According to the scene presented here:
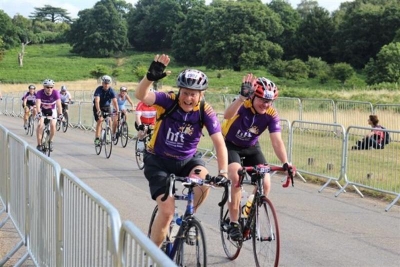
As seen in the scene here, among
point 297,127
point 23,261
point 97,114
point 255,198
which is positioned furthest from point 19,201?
point 97,114

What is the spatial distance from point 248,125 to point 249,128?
0.04 meters

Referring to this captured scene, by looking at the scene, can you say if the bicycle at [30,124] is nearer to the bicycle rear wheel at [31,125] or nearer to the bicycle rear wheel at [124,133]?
the bicycle rear wheel at [31,125]

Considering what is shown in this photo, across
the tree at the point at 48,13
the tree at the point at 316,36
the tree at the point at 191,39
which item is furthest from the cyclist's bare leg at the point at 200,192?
the tree at the point at 48,13

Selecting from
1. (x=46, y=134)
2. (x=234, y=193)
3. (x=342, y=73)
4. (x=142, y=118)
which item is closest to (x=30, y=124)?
(x=46, y=134)

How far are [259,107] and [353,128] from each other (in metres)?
6.27

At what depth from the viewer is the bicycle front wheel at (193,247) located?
566 cm

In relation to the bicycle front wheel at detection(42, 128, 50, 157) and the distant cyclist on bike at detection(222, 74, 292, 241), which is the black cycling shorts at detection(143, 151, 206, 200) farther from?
the bicycle front wheel at detection(42, 128, 50, 157)

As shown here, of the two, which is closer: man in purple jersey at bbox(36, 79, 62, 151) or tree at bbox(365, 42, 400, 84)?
man in purple jersey at bbox(36, 79, 62, 151)

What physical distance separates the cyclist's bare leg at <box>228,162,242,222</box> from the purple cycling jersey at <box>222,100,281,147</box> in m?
0.34

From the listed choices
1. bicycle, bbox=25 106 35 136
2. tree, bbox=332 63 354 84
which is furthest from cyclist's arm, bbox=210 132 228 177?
tree, bbox=332 63 354 84

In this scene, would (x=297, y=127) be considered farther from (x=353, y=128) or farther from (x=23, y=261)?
(x=23, y=261)

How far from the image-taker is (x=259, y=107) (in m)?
7.23

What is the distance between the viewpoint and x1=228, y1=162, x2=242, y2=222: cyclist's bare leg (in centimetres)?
718

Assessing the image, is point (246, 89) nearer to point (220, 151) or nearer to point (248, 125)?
point (248, 125)
